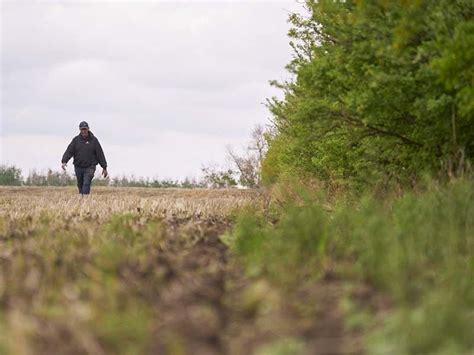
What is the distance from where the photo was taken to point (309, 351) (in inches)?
161

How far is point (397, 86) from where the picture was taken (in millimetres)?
10898

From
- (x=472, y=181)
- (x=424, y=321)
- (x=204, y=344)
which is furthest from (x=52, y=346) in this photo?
(x=472, y=181)

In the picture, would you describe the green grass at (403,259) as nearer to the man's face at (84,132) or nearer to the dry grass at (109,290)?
the dry grass at (109,290)

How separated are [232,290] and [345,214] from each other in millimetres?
3118

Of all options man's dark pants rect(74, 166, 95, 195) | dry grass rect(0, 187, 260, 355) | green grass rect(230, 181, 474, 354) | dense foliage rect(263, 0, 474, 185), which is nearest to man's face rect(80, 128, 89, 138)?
man's dark pants rect(74, 166, 95, 195)

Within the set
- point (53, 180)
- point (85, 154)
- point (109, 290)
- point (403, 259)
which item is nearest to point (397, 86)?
point (403, 259)

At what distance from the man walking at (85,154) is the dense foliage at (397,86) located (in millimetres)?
5938

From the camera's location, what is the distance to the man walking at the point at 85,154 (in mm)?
18719

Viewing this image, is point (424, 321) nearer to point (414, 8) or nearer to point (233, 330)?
point (233, 330)

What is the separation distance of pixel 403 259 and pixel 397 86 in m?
5.62

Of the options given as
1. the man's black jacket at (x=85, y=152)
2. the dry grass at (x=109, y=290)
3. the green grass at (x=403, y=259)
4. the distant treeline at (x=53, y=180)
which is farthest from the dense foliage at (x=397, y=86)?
the distant treeline at (x=53, y=180)

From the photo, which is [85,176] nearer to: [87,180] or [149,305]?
[87,180]

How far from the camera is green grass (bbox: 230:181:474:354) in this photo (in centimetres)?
423

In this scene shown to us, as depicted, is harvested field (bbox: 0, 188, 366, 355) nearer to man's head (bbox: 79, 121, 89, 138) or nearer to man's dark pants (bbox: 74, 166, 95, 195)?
man's dark pants (bbox: 74, 166, 95, 195)
